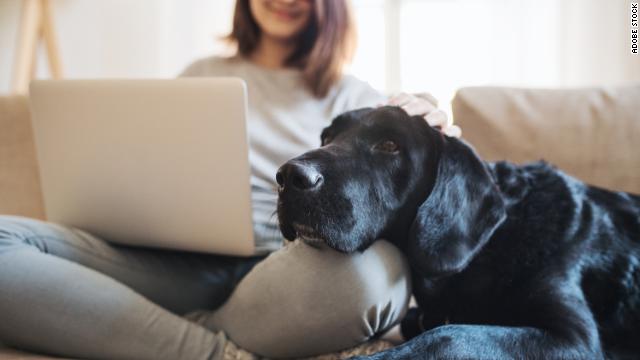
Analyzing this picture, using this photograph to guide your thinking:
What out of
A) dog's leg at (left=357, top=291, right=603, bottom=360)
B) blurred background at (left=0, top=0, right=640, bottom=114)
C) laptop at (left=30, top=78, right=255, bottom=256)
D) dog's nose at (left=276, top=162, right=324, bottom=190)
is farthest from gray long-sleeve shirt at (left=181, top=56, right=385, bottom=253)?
blurred background at (left=0, top=0, right=640, bottom=114)

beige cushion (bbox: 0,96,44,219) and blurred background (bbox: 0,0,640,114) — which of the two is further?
blurred background (bbox: 0,0,640,114)

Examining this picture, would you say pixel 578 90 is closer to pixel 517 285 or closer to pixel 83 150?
pixel 517 285

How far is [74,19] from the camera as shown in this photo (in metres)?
3.16

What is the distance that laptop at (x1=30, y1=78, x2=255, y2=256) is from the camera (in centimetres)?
Answer: 99

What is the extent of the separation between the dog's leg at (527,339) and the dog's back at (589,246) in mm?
90

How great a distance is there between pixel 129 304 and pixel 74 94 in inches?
17.0

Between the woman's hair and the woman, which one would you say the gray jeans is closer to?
the woman

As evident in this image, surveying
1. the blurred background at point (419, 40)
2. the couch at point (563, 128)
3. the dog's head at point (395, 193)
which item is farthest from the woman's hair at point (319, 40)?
the blurred background at point (419, 40)

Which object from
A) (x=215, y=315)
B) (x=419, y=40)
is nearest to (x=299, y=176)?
(x=215, y=315)

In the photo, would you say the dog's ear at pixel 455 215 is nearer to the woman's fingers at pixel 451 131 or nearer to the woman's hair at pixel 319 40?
the woman's fingers at pixel 451 131

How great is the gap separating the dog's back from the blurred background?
1115 mm

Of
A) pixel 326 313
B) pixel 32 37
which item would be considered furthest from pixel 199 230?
pixel 32 37

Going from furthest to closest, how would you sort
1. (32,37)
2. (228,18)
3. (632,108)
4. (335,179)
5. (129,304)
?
1. (228,18)
2. (32,37)
3. (632,108)
4. (129,304)
5. (335,179)

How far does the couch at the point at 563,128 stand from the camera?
4.59 feet
